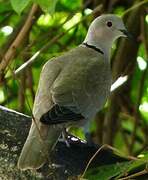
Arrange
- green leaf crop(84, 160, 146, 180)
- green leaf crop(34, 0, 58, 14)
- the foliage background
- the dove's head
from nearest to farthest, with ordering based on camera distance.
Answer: green leaf crop(84, 160, 146, 180), green leaf crop(34, 0, 58, 14), the dove's head, the foliage background

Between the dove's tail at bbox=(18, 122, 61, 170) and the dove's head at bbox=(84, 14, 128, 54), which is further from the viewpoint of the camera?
the dove's head at bbox=(84, 14, 128, 54)

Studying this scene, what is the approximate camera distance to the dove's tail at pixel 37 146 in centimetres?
254

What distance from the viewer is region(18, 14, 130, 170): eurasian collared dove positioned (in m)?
2.64

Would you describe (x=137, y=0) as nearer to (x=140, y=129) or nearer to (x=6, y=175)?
(x=140, y=129)

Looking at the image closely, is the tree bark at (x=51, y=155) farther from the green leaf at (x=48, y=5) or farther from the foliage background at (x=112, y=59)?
the foliage background at (x=112, y=59)

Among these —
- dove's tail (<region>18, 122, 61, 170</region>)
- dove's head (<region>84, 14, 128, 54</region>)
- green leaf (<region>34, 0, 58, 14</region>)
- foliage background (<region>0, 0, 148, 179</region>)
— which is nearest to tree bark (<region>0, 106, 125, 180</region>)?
dove's tail (<region>18, 122, 61, 170</region>)

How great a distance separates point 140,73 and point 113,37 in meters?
0.83

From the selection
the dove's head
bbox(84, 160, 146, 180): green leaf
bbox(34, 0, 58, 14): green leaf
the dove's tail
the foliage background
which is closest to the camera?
bbox(84, 160, 146, 180): green leaf

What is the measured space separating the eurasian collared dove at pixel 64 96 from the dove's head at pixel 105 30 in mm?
130

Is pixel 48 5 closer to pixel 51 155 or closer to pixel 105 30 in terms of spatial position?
pixel 51 155

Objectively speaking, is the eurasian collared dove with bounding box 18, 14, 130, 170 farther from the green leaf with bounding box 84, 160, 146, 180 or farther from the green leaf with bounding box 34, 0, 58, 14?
the green leaf with bounding box 34, 0, 58, 14

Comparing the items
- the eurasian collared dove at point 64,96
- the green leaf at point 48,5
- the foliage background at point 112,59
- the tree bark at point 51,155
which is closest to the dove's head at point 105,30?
the eurasian collared dove at point 64,96

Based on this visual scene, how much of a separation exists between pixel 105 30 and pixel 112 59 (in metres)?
0.73

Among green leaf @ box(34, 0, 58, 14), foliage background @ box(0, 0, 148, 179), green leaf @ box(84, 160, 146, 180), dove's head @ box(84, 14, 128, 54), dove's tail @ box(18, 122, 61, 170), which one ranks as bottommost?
foliage background @ box(0, 0, 148, 179)
